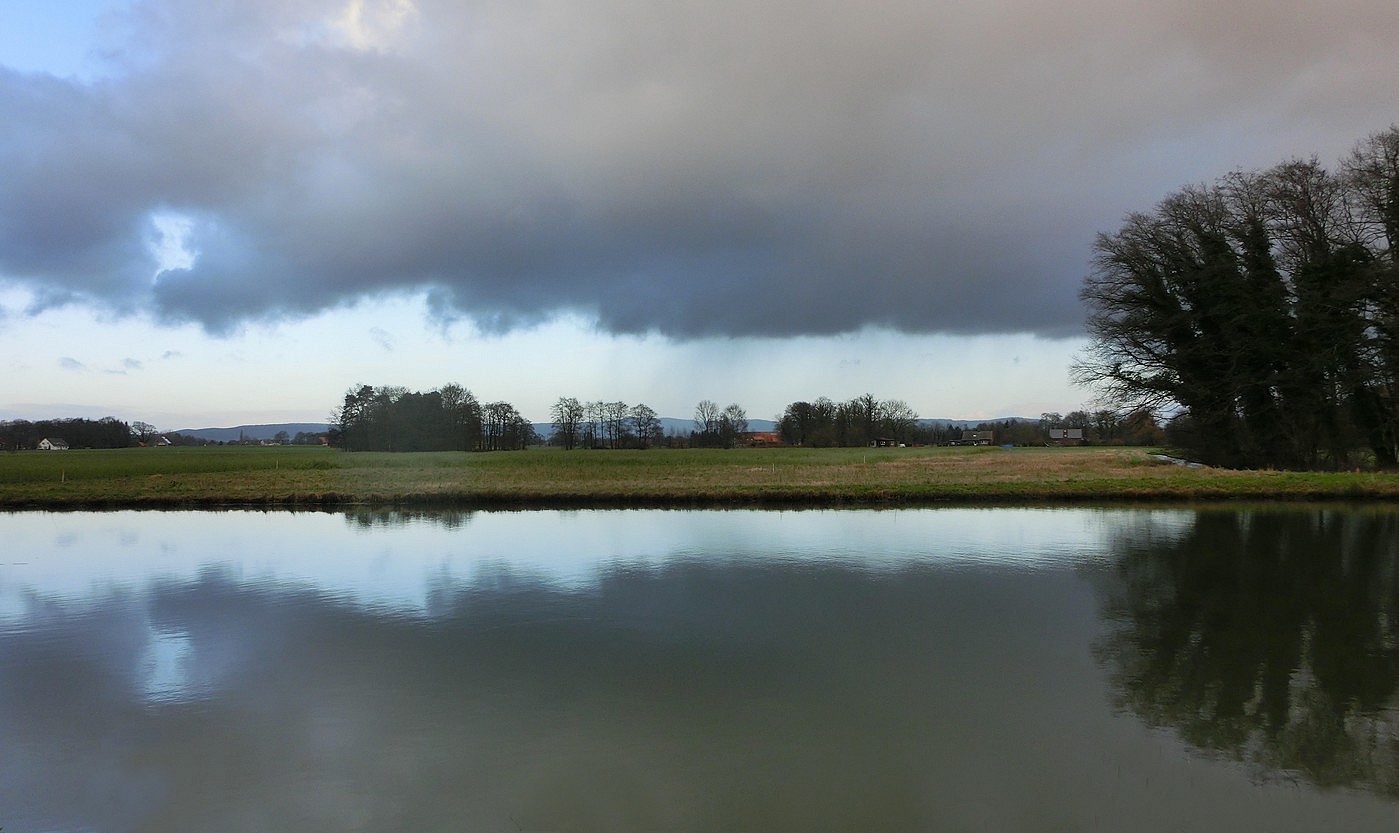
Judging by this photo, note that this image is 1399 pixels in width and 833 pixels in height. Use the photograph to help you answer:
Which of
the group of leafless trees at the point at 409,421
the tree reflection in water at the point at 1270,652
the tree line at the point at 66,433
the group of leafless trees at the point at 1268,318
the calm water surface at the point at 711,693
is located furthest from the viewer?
the tree line at the point at 66,433

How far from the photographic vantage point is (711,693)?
252 inches

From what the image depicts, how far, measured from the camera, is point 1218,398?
28.2 m

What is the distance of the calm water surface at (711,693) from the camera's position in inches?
183

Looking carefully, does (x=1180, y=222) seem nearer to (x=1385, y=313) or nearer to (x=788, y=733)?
(x=1385, y=313)

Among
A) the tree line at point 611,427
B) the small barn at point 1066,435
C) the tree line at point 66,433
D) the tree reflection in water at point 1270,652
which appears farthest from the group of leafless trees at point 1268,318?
the tree line at point 66,433

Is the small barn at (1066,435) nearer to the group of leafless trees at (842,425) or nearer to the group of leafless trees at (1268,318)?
the group of leafless trees at (842,425)

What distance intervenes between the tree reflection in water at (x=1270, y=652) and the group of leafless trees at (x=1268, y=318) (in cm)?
1544

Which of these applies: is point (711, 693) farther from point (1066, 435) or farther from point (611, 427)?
point (1066, 435)

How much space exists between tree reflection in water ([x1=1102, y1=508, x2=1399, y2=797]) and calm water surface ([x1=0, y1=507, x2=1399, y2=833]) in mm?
40

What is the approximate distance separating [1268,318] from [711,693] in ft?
93.9

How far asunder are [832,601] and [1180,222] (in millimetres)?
26756

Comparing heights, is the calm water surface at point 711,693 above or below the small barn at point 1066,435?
below

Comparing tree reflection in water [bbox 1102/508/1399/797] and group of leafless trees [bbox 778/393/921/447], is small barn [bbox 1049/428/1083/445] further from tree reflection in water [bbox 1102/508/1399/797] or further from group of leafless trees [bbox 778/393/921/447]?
tree reflection in water [bbox 1102/508/1399/797]

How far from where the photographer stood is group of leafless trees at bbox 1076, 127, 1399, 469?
79.0 ft
